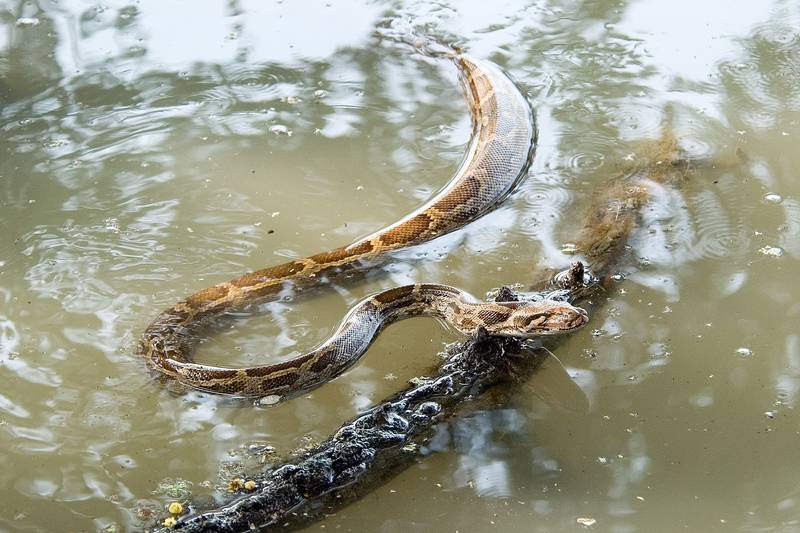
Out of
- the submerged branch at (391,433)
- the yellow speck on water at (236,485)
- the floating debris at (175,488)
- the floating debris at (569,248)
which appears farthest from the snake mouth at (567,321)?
the floating debris at (175,488)

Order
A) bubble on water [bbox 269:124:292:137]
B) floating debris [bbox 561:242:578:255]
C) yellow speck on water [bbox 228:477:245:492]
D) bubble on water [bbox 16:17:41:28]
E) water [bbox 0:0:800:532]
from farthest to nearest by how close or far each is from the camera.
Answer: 1. bubble on water [bbox 16:17:41:28]
2. bubble on water [bbox 269:124:292:137]
3. floating debris [bbox 561:242:578:255]
4. water [bbox 0:0:800:532]
5. yellow speck on water [bbox 228:477:245:492]

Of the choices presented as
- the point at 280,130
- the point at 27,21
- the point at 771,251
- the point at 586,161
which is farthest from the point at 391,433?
the point at 27,21

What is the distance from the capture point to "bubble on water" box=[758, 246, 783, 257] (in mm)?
7929

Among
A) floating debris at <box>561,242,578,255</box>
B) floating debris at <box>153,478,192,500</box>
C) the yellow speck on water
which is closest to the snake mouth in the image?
floating debris at <box>561,242,578,255</box>

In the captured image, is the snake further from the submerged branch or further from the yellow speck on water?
the yellow speck on water

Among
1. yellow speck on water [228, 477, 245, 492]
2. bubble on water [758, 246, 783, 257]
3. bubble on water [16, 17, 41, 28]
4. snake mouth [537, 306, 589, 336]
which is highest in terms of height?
bubble on water [16, 17, 41, 28]

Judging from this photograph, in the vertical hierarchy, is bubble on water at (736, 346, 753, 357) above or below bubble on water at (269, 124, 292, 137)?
below

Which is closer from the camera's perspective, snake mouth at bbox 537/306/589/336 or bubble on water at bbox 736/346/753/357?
snake mouth at bbox 537/306/589/336

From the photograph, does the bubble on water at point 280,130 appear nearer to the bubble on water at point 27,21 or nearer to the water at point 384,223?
the water at point 384,223

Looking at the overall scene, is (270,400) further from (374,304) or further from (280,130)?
(280,130)

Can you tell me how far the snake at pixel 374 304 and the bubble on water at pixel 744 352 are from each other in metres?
1.25

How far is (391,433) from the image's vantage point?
20.5ft

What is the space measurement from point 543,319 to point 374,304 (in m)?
1.51

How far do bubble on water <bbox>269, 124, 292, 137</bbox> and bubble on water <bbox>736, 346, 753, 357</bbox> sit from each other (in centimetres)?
534
